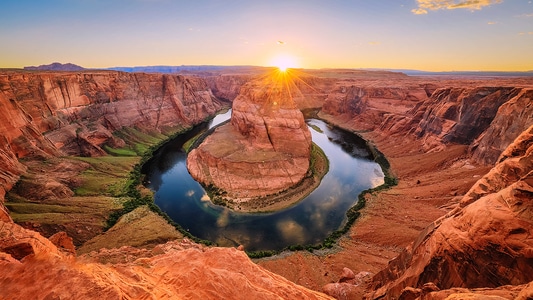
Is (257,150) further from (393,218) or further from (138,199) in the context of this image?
(393,218)

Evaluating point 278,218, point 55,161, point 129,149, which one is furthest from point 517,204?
point 129,149

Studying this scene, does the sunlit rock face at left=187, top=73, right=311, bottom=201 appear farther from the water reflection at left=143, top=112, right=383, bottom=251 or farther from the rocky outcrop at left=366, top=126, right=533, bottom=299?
the rocky outcrop at left=366, top=126, right=533, bottom=299

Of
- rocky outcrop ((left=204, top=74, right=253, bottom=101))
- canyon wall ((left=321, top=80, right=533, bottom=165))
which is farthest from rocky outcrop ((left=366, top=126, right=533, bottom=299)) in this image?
rocky outcrop ((left=204, top=74, right=253, bottom=101))

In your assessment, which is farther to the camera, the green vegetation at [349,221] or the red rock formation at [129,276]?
the green vegetation at [349,221]

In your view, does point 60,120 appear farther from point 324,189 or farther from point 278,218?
point 324,189

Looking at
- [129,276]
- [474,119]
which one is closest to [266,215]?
[129,276]

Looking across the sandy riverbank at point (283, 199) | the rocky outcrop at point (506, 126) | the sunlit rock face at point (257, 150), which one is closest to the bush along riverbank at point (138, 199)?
the sandy riverbank at point (283, 199)

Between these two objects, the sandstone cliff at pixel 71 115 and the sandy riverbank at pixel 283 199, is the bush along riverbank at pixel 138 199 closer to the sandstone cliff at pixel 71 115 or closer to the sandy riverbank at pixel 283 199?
the sandstone cliff at pixel 71 115

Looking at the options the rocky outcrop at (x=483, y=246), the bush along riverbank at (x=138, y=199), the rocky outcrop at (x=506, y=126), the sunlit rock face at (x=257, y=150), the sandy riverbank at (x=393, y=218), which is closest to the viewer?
the rocky outcrop at (x=483, y=246)
